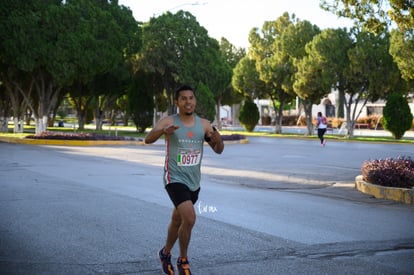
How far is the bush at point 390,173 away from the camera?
37.3ft

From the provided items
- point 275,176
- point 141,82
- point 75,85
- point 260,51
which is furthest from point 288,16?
point 275,176

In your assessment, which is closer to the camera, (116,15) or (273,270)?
(273,270)

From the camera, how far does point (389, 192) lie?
11.2 m

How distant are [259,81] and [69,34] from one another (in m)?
19.9

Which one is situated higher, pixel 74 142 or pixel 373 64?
pixel 373 64

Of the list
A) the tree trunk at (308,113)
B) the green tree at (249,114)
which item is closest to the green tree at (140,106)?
the green tree at (249,114)

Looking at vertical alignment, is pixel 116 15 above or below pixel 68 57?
above

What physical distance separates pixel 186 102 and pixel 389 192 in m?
6.78

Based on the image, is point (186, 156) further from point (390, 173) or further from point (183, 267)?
point (390, 173)

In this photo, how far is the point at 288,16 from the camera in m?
47.4

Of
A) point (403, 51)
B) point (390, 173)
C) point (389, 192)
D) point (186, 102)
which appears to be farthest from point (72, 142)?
point (186, 102)

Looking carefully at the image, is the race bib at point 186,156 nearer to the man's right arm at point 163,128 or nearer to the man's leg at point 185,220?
the man's right arm at point 163,128

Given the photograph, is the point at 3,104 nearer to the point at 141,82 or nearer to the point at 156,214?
the point at 141,82

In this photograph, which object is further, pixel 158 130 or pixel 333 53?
pixel 333 53
